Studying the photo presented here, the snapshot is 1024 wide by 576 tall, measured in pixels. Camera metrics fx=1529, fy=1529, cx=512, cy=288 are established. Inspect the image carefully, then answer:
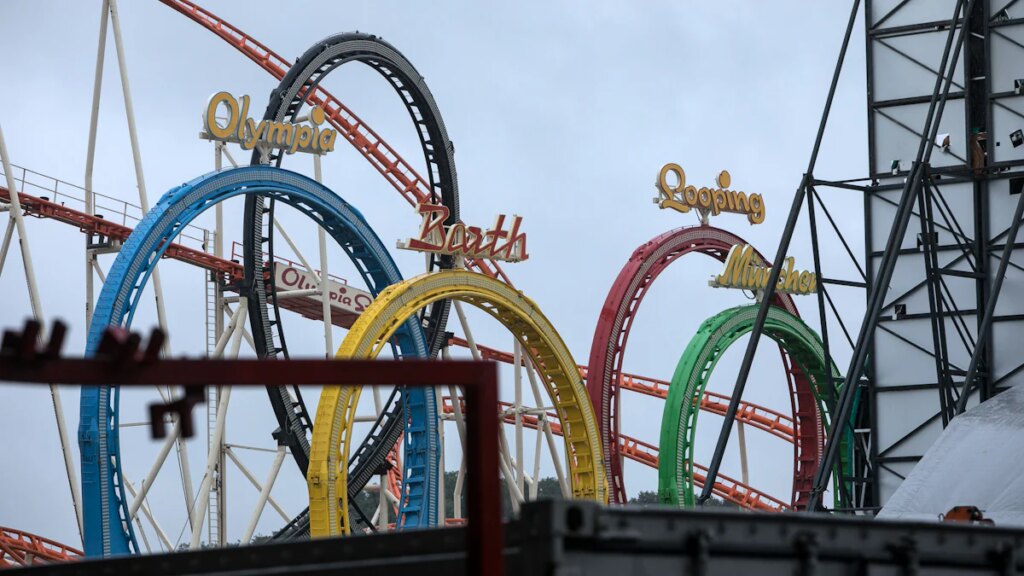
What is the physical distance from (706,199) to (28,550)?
1345cm

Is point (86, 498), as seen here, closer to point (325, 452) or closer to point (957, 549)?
point (325, 452)

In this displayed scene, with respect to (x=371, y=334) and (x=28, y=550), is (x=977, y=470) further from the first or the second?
(x=28, y=550)

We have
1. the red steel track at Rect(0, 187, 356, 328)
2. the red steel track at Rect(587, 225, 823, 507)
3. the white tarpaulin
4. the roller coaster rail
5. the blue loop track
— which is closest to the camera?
the roller coaster rail

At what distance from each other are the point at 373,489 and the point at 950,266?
525 inches

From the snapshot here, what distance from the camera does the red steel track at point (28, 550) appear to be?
23328 mm

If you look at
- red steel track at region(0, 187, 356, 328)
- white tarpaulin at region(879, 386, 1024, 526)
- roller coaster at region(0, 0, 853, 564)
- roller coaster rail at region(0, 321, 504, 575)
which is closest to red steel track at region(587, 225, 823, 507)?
roller coaster at region(0, 0, 853, 564)

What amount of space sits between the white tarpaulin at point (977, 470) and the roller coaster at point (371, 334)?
4147mm

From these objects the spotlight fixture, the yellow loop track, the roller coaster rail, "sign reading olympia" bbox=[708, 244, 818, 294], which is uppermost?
"sign reading olympia" bbox=[708, 244, 818, 294]

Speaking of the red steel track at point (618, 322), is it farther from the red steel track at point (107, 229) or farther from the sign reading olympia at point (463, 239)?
the red steel track at point (107, 229)

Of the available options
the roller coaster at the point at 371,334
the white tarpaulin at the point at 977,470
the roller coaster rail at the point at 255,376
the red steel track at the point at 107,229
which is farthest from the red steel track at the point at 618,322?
the roller coaster rail at the point at 255,376

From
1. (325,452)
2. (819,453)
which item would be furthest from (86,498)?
(819,453)

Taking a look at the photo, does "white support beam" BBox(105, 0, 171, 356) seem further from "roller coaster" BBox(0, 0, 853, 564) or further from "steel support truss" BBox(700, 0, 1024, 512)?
"steel support truss" BBox(700, 0, 1024, 512)

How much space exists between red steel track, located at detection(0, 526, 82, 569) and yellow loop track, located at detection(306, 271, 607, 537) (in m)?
5.68

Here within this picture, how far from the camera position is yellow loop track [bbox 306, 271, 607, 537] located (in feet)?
63.8
